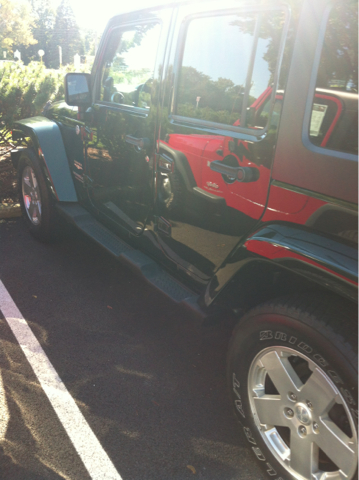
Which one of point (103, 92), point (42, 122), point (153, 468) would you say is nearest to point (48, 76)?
point (42, 122)

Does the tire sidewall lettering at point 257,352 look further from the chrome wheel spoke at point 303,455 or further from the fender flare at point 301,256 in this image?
the fender flare at point 301,256

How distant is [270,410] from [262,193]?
976 millimetres

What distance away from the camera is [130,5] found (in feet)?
10.2

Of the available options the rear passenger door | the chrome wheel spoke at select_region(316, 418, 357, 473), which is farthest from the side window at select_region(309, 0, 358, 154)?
the chrome wheel spoke at select_region(316, 418, 357, 473)

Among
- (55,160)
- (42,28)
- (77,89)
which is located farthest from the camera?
(42,28)

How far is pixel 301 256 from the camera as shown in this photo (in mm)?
1758

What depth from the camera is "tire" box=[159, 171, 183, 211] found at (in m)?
2.57

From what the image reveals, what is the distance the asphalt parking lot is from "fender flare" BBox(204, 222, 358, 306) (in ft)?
1.90

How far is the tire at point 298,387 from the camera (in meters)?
1.68

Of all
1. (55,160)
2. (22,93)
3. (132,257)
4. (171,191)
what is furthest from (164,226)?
(22,93)

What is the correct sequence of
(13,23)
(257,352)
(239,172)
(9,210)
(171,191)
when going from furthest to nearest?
(13,23) < (9,210) < (171,191) < (239,172) < (257,352)

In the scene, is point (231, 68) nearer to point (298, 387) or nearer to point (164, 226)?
point (164, 226)

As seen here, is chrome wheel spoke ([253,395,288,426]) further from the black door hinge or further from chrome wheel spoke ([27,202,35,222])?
chrome wheel spoke ([27,202,35,222])

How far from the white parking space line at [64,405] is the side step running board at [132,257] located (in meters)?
0.80
